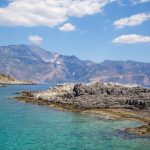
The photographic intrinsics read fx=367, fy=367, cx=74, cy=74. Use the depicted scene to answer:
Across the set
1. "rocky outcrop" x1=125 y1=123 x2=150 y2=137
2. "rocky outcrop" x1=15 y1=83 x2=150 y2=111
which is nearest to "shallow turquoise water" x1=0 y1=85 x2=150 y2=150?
"rocky outcrop" x1=125 y1=123 x2=150 y2=137

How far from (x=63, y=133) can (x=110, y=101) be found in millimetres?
48283

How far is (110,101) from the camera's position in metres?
111

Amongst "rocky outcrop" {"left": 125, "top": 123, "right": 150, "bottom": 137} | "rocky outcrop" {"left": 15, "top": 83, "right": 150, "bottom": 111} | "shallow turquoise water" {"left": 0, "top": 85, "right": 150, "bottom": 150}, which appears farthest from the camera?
"rocky outcrop" {"left": 15, "top": 83, "right": 150, "bottom": 111}

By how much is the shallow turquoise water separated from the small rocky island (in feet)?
20.3

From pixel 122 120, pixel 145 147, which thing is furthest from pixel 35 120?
pixel 145 147

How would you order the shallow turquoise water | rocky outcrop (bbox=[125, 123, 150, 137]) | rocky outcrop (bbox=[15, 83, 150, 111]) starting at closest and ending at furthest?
the shallow turquoise water → rocky outcrop (bbox=[125, 123, 150, 137]) → rocky outcrop (bbox=[15, 83, 150, 111])

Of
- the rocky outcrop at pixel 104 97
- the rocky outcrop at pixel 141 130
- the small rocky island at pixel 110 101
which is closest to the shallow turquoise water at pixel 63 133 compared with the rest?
the rocky outcrop at pixel 141 130

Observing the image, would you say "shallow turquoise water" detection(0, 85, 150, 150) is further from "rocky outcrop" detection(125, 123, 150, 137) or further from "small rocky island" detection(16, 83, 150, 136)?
"small rocky island" detection(16, 83, 150, 136)

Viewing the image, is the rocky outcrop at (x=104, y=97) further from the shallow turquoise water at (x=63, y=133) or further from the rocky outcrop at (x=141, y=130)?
the rocky outcrop at (x=141, y=130)

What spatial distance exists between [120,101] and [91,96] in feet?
57.5

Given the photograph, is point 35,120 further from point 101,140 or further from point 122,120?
point 101,140

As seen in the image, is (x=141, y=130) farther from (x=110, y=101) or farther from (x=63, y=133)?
(x=110, y=101)

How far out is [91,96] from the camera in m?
125

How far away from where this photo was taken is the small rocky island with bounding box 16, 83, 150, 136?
3508 inches
